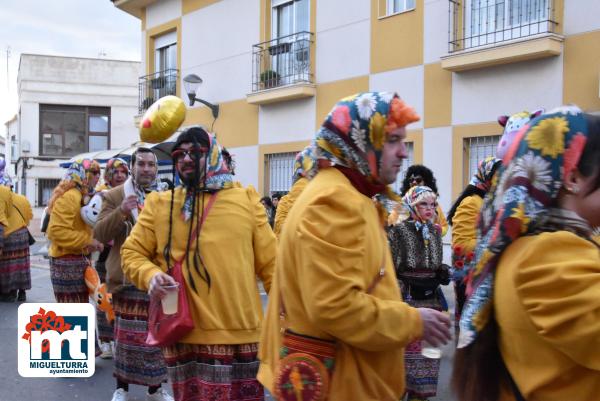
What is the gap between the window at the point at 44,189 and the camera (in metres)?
31.4

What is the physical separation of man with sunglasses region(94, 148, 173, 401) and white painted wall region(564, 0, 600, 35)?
717 centimetres

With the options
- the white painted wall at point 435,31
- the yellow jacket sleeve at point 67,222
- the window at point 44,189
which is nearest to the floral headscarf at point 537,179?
the yellow jacket sleeve at point 67,222

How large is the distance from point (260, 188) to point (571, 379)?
1353cm

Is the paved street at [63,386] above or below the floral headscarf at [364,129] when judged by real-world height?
below

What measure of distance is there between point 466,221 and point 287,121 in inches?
358

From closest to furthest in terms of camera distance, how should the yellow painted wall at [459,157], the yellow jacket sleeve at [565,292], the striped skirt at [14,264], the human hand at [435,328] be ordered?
the yellow jacket sleeve at [565,292], the human hand at [435,328], the striped skirt at [14,264], the yellow painted wall at [459,157]

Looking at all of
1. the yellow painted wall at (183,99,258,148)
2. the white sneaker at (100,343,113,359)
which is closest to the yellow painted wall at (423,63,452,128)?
the yellow painted wall at (183,99,258,148)

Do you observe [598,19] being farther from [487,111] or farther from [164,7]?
[164,7]

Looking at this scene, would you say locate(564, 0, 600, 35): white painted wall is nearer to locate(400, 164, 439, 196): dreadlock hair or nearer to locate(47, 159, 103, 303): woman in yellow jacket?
locate(400, 164, 439, 196): dreadlock hair

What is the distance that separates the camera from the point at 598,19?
9359 mm

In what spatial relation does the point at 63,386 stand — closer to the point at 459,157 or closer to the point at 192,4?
the point at 459,157

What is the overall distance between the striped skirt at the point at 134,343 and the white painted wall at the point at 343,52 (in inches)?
349

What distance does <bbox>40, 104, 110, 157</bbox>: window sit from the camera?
106ft

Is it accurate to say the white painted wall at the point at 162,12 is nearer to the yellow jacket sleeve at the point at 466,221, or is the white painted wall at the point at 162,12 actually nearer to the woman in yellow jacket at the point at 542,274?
the yellow jacket sleeve at the point at 466,221
